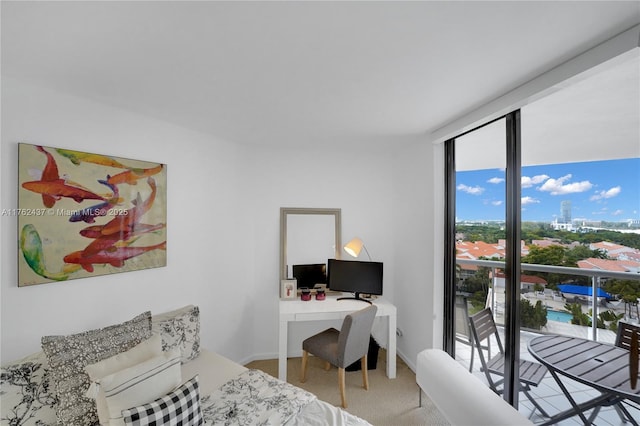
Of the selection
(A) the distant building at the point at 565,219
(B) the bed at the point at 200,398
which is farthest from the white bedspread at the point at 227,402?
(A) the distant building at the point at 565,219

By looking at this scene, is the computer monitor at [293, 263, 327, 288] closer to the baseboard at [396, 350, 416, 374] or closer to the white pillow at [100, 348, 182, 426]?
the baseboard at [396, 350, 416, 374]

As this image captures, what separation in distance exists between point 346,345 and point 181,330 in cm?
134

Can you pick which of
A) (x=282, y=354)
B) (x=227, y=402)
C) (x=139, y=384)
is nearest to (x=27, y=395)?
(x=139, y=384)

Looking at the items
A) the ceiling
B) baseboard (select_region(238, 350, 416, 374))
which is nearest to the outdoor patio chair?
the ceiling

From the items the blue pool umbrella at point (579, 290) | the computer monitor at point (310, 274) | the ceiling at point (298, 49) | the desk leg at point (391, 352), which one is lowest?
the desk leg at point (391, 352)

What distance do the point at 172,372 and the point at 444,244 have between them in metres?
2.47

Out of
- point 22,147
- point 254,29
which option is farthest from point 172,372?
point 254,29

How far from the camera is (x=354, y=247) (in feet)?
10.8

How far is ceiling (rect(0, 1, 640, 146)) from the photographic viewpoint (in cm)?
112

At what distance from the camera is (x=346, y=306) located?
3.02 metres

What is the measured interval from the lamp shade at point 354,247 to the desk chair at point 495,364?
1.33m

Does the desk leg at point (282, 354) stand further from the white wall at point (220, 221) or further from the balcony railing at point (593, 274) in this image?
the balcony railing at point (593, 274)

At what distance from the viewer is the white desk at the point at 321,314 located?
2.78 meters

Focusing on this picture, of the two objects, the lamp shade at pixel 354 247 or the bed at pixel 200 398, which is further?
the lamp shade at pixel 354 247
